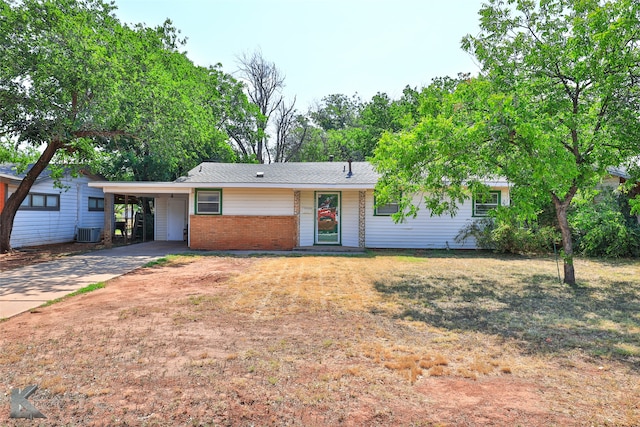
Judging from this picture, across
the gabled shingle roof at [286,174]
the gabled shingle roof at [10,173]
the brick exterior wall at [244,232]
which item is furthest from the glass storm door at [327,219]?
the gabled shingle roof at [10,173]

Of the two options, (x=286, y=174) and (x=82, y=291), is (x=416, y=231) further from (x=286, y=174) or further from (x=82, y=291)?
(x=82, y=291)

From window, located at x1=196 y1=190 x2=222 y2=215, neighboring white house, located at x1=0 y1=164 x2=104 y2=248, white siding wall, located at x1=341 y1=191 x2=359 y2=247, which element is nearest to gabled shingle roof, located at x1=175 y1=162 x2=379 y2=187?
window, located at x1=196 y1=190 x2=222 y2=215

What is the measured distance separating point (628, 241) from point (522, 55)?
799 cm

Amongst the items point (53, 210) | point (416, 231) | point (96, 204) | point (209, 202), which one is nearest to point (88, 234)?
point (53, 210)

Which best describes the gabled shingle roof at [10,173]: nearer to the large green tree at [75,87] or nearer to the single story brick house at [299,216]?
the large green tree at [75,87]

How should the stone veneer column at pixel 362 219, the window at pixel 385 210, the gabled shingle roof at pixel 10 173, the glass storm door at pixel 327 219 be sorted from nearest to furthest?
the gabled shingle roof at pixel 10 173 → the stone veneer column at pixel 362 219 → the window at pixel 385 210 → the glass storm door at pixel 327 219

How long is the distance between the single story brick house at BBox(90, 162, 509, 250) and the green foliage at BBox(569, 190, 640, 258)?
2.44 m

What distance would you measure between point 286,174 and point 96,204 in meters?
10.4

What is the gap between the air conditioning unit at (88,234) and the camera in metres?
15.8

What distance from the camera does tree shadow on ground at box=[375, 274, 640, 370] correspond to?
396 cm

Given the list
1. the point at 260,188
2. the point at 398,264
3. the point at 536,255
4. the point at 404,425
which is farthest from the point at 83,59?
the point at 536,255

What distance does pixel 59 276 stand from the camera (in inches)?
306

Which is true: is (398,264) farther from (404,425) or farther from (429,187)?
(404,425)

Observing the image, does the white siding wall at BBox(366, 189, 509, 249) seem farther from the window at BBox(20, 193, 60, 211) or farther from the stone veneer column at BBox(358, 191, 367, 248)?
the window at BBox(20, 193, 60, 211)
